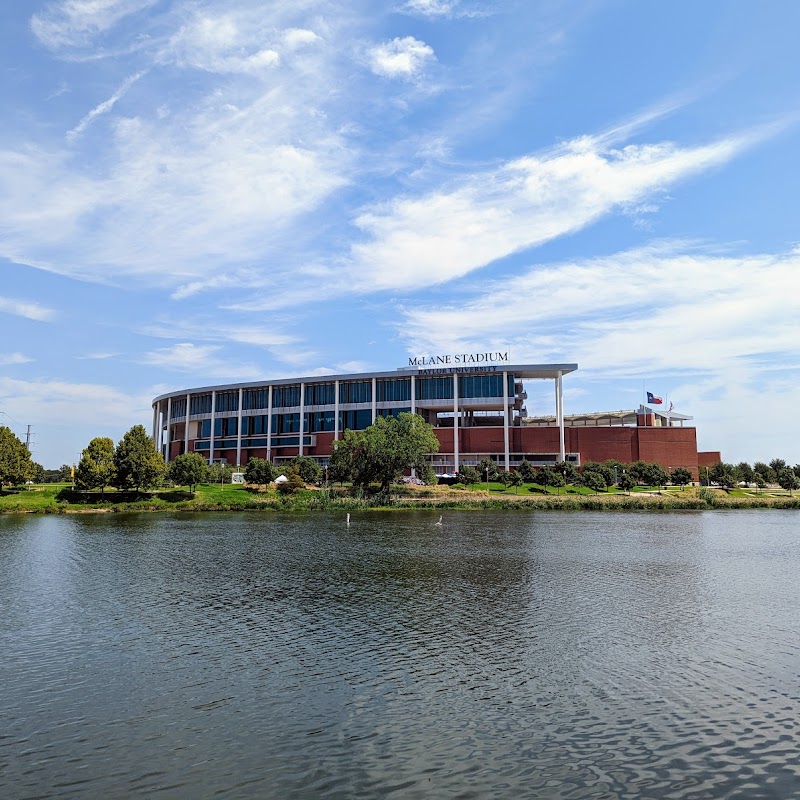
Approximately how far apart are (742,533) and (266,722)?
2569 inches

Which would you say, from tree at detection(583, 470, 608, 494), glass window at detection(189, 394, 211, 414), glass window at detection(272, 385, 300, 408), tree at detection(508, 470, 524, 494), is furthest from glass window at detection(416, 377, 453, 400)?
glass window at detection(189, 394, 211, 414)

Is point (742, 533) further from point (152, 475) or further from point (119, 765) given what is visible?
point (152, 475)

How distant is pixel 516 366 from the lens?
460ft

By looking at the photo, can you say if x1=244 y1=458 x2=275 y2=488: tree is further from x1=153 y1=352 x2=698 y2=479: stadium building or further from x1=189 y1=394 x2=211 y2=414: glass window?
x1=189 y1=394 x2=211 y2=414: glass window

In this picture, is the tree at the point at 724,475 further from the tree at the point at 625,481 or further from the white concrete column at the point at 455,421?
Result: the white concrete column at the point at 455,421

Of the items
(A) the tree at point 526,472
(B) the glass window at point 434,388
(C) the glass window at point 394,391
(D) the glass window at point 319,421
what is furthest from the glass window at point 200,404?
(A) the tree at point 526,472

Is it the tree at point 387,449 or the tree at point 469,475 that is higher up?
the tree at point 387,449

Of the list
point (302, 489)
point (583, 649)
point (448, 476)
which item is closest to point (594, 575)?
point (583, 649)

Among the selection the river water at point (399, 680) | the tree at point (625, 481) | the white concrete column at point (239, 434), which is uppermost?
the white concrete column at point (239, 434)

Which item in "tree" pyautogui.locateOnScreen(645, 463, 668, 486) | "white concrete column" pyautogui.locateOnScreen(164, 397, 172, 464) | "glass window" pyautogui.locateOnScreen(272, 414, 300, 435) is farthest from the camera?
"white concrete column" pyautogui.locateOnScreen(164, 397, 172, 464)

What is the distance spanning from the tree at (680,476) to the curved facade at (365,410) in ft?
62.5

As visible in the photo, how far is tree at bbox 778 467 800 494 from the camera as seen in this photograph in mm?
135750

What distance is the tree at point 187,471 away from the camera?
110 meters

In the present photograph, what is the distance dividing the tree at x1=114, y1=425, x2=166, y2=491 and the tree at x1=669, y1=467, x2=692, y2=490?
96.0 meters
